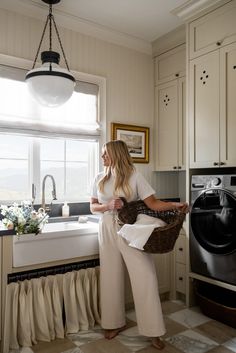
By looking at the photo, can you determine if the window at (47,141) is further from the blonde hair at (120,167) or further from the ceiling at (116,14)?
the blonde hair at (120,167)

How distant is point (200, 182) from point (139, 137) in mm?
977

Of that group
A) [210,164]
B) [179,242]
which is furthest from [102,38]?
[179,242]

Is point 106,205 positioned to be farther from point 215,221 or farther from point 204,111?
point 204,111

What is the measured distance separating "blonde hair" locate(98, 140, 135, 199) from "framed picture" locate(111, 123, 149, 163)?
2.96 ft

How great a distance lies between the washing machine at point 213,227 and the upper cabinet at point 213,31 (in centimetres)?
114

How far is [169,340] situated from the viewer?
7.70 feet

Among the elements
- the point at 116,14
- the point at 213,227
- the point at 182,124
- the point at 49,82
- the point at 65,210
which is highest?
the point at 116,14

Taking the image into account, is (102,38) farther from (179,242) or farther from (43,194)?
(179,242)

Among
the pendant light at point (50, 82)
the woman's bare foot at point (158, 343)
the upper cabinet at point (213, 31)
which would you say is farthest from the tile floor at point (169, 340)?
the upper cabinet at point (213, 31)

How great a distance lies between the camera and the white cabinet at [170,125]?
3.29 meters

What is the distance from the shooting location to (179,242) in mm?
3119

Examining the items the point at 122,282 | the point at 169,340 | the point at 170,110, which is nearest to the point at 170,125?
the point at 170,110

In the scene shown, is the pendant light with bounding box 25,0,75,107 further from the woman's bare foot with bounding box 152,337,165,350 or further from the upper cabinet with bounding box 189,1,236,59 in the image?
the woman's bare foot with bounding box 152,337,165,350

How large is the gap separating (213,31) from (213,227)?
1707 millimetres
